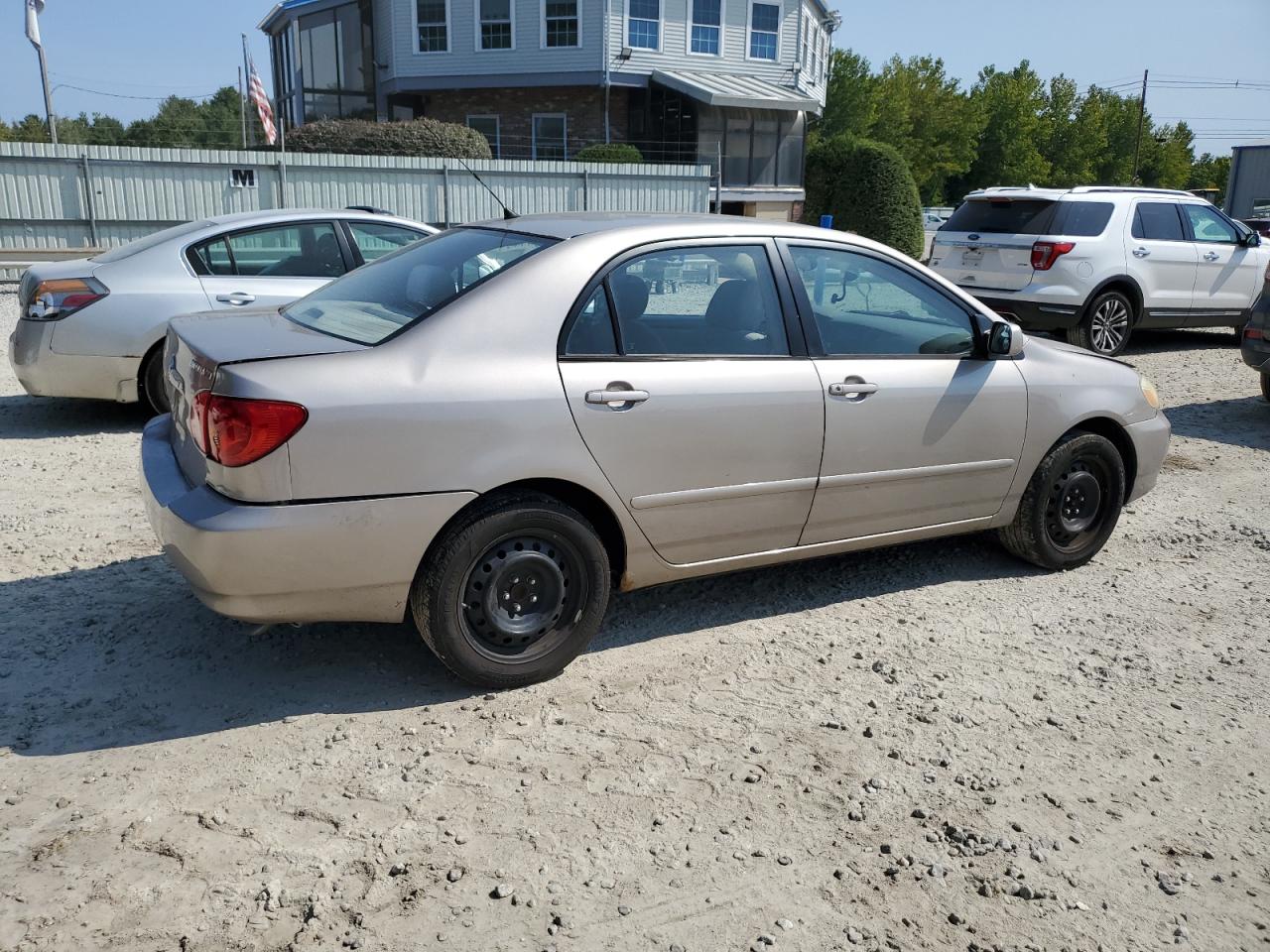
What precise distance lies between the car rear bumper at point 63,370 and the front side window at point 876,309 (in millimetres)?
5001

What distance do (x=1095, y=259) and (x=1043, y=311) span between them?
0.76 metres

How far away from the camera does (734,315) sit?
4359mm

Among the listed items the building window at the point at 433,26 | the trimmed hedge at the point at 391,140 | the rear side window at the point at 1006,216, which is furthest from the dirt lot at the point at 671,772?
the building window at the point at 433,26

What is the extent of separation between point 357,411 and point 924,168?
223 feet

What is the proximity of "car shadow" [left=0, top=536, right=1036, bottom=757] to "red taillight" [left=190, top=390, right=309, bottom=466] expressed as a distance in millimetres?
956

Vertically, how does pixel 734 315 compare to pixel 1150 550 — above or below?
above

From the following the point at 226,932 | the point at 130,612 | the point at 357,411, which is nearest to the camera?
the point at 226,932

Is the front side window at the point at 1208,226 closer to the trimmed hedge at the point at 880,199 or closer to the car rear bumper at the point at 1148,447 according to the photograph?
the car rear bumper at the point at 1148,447

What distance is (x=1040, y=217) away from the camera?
11.5 m

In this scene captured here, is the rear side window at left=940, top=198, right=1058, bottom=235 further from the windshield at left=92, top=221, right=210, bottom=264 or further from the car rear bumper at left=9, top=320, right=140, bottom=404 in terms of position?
the car rear bumper at left=9, top=320, right=140, bottom=404

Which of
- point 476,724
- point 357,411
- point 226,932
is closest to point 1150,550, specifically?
point 476,724

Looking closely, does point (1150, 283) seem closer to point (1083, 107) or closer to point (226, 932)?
point (226, 932)

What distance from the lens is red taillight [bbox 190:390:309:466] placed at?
133 inches

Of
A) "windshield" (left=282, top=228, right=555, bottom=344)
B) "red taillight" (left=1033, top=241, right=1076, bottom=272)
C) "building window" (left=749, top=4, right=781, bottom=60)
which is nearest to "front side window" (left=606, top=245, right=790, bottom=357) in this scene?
"windshield" (left=282, top=228, right=555, bottom=344)
